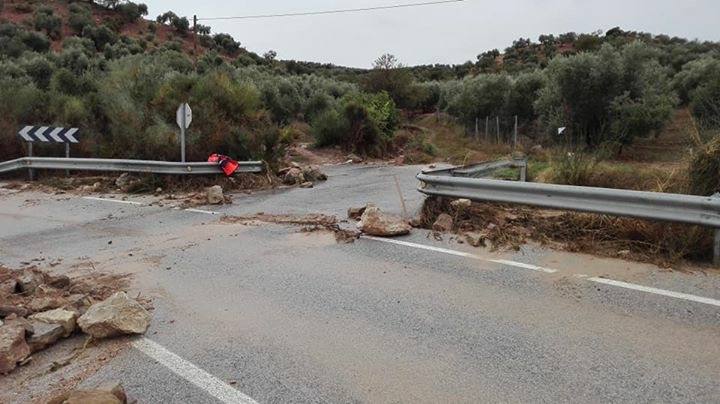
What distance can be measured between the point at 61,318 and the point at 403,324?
278 cm

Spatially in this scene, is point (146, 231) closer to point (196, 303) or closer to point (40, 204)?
point (196, 303)

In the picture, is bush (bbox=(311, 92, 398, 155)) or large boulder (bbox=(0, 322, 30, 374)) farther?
bush (bbox=(311, 92, 398, 155))

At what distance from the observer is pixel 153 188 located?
13.6 meters

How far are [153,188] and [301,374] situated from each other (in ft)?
35.5

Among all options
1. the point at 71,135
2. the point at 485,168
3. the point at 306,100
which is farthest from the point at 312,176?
the point at 306,100

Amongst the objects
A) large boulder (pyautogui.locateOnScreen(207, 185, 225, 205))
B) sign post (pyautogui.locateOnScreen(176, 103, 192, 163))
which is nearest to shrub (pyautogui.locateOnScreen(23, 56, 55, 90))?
sign post (pyautogui.locateOnScreen(176, 103, 192, 163))

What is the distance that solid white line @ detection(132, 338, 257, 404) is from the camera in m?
3.61

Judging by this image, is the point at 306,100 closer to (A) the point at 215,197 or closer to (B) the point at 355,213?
(A) the point at 215,197

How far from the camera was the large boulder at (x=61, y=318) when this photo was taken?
464cm

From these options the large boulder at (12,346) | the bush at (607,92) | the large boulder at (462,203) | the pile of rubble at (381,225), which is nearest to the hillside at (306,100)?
the bush at (607,92)

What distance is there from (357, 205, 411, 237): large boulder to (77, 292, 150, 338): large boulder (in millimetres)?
3533

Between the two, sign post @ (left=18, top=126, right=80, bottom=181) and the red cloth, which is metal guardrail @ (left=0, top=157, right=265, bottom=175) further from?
sign post @ (left=18, top=126, right=80, bottom=181)

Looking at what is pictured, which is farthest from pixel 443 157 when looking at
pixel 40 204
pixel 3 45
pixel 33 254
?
pixel 3 45

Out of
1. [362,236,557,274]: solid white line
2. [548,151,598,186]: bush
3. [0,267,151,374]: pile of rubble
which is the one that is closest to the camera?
[0,267,151,374]: pile of rubble
